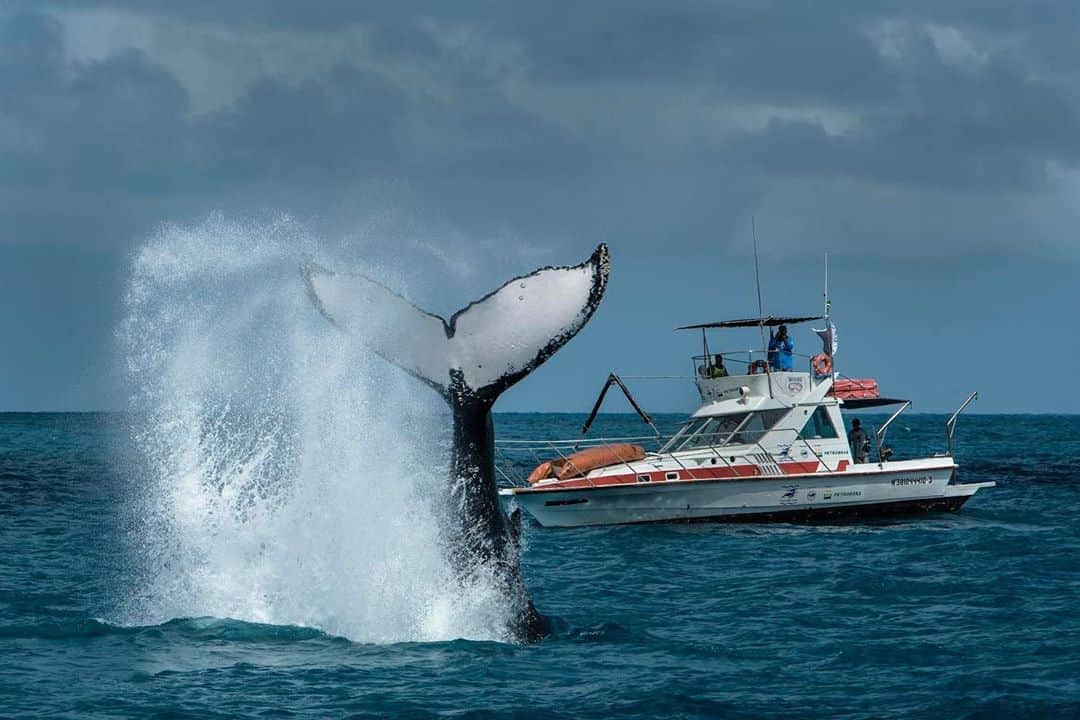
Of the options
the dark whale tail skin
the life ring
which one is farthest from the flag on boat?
the dark whale tail skin

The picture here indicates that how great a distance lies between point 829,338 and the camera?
29266mm

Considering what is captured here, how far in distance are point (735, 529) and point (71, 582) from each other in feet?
40.7

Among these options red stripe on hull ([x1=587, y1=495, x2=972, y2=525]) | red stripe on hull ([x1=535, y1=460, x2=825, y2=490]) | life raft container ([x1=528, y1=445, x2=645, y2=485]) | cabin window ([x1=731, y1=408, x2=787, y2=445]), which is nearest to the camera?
red stripe on hull ([x1=535, y1=460, x2=825, y2=490])

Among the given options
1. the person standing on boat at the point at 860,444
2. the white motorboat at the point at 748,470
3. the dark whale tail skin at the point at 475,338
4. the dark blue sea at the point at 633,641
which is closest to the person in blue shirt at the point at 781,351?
the white motorboat at the point at 748,470

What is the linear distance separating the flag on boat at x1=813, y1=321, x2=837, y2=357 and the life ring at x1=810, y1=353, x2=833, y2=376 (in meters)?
0.35

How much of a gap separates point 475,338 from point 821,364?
18.5 metres

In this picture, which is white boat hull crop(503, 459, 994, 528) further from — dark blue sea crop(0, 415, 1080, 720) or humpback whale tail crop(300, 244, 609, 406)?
humpback whale tail crop(300, 244, 609, 406)

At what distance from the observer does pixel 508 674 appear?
1243cm

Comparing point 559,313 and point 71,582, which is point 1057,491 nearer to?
point 71,582

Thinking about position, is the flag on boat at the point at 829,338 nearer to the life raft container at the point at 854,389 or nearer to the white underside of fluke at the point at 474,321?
the life raft container at the point at 854,389

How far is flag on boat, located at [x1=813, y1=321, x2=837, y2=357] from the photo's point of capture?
29047 millimetres

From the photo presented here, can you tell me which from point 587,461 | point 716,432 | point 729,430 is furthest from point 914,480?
point 587,461

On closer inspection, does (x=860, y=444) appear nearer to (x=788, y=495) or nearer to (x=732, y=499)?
(x=788, y=495)

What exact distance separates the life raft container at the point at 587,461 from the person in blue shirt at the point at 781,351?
137 inches
